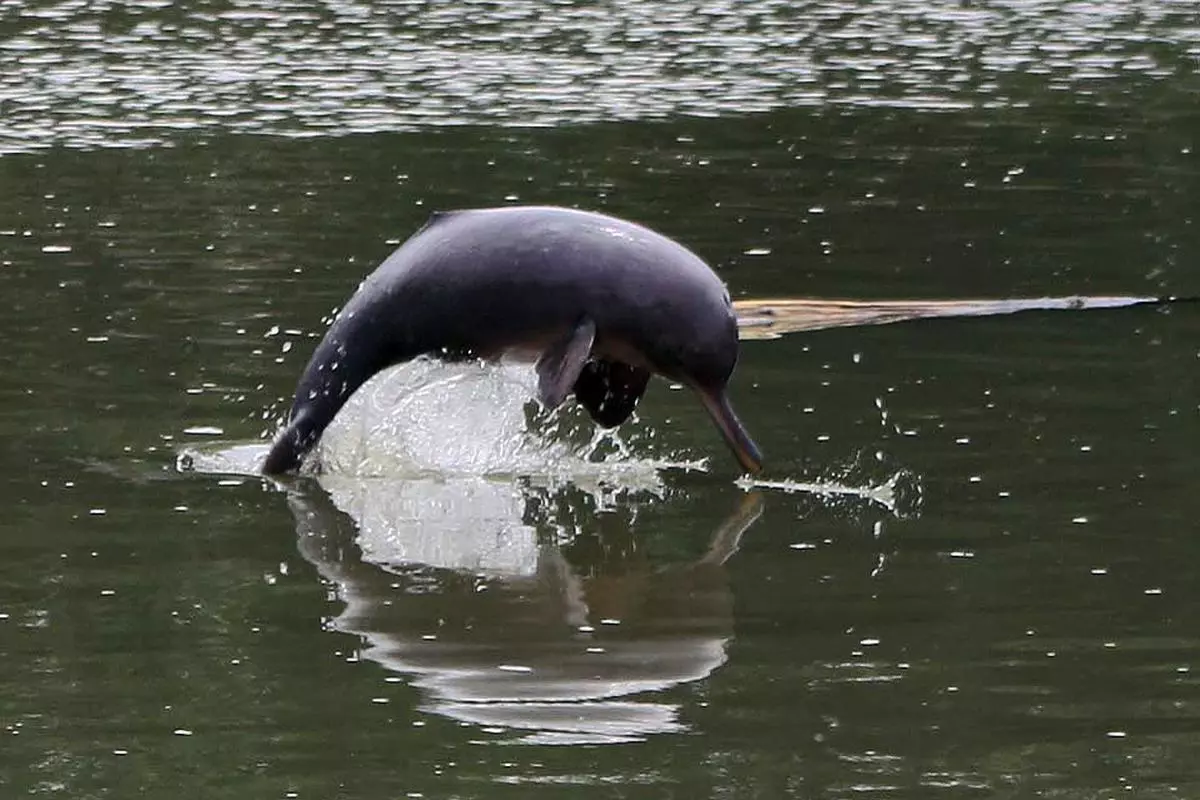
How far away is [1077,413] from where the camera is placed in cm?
1238

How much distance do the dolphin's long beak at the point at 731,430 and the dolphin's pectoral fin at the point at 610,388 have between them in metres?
0.40

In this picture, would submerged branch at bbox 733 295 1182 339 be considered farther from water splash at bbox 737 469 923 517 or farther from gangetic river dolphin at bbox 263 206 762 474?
water splash at bbox 737 469 923 517

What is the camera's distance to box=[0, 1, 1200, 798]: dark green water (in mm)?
7895

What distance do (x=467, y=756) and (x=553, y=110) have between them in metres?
17.9

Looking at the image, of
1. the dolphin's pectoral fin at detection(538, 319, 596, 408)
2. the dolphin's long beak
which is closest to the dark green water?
the dolphin's long beak

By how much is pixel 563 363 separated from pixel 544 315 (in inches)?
12.7

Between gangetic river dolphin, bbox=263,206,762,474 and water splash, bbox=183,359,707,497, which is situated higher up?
gangetic river dolphin, bbox=263,206,762,474

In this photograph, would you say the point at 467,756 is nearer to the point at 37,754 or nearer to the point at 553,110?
the point at 37,754

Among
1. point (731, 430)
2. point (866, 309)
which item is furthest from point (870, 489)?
point (866, 309)

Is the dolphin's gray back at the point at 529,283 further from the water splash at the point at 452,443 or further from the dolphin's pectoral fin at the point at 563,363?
the water splash at the point at 452,443

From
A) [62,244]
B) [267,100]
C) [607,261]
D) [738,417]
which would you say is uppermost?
[607,261]

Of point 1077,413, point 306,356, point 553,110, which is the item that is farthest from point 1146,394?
point 553,110

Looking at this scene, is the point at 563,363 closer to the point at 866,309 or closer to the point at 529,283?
the point at 529,283

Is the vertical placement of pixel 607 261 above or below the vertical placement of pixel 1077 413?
above
